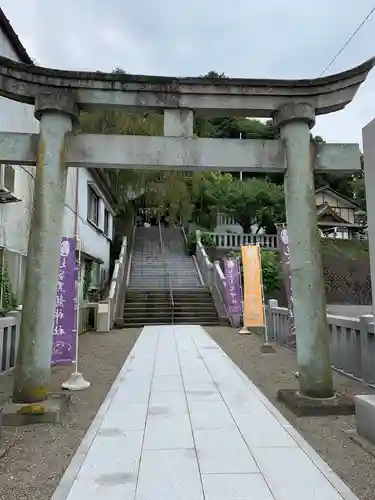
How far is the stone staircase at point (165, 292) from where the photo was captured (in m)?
15.9

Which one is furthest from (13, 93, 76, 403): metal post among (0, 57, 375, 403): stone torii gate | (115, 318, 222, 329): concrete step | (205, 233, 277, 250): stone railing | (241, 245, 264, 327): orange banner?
(205, 233, 277, 250): stone railing

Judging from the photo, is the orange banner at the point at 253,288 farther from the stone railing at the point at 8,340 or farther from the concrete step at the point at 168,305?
the stone railing at the point at 8,340

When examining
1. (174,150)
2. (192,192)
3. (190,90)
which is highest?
(192,192)

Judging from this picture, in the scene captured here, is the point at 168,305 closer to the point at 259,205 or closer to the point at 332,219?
the point at 259,205

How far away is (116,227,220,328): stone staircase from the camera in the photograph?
15898 millimetres

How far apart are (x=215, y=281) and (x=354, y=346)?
11.2m

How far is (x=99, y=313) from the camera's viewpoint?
14422 millimetres

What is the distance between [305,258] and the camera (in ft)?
17.5

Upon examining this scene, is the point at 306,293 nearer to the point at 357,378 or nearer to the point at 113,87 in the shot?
the point at 357,378

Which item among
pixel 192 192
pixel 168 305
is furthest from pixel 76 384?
pixel 192 192

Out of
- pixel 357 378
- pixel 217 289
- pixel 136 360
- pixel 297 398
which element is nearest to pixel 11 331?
pixel 136 360

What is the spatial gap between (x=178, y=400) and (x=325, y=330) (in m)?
2.26

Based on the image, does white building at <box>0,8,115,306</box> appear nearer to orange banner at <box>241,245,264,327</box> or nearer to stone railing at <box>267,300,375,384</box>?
orange banner at <box>241,245,264,327</box>

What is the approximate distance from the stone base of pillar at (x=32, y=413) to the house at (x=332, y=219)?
81.1 feet
